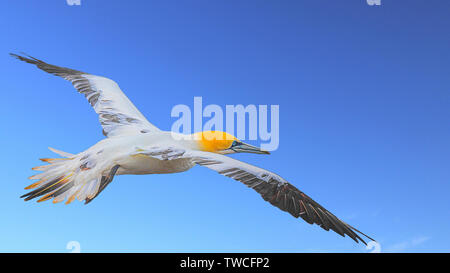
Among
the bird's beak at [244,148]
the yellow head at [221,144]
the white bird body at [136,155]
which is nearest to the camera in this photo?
the white bird body at [136,155]

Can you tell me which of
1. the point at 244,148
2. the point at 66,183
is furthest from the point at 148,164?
the point at 244,148

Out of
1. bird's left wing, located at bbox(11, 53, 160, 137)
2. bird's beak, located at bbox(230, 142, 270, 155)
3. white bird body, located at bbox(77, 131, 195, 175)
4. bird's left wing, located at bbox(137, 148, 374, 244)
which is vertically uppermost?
bird's left wing, located at bbox(11, 53, 160, 137)

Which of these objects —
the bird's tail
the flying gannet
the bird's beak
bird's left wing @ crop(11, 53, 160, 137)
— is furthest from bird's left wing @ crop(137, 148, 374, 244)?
bird's left wing @ crop(11, 53, 160, 137)

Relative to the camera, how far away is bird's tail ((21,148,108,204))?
3514 mm

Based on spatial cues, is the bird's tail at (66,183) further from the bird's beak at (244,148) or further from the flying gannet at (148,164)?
the bird's beak at (244,148)

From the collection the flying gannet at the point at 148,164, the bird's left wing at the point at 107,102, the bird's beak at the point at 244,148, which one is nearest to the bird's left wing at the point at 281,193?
the flying gannet at the point at 148,164

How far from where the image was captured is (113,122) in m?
4.54

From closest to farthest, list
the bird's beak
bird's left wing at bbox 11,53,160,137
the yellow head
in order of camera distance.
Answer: the yellow head, the bird's beak, bird's left wing at bbox 11,53,160,137

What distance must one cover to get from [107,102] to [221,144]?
5.05 feet

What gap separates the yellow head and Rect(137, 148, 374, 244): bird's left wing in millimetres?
709

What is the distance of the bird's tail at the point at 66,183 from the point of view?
3.51m

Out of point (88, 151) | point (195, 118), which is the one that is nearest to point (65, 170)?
point (88, 151)

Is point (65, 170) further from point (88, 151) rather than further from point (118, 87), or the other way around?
point (118, 87)

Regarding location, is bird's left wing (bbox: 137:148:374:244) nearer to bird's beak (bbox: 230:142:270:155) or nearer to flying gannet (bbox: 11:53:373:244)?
flying gannet (bbox: 11:53:373:244)
